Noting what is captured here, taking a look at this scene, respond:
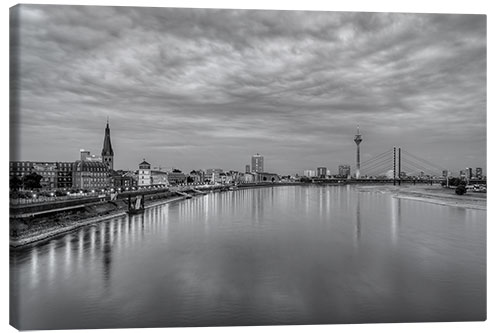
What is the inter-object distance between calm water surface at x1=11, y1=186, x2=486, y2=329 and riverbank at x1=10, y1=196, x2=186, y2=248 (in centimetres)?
68

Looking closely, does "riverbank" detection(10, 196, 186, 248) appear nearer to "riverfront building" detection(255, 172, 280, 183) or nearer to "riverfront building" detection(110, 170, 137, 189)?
"riverfront building" detection(110, 170, 137, 189)

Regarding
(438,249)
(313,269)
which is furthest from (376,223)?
(313,269)

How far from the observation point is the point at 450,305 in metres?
7.11

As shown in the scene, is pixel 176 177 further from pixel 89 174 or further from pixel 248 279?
pixel 248 279

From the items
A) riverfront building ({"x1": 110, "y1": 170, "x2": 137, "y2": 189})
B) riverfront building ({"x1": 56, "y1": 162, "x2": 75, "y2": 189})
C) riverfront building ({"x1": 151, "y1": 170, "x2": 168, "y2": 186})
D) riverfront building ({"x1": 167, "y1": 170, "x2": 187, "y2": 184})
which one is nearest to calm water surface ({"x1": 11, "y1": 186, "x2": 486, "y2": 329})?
riverfront building ({"x1": 56, "y1": 162, "x2": 75, "y2": 189})

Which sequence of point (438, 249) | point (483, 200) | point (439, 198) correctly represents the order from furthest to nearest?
point (439, 198) → point (483, 200) → point (438, 249)

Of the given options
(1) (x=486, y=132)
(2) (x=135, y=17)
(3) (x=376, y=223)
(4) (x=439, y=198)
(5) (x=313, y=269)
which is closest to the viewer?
(1) (x=486, y=132)

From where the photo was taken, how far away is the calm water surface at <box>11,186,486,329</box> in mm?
6695

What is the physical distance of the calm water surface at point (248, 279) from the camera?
6.70 metres

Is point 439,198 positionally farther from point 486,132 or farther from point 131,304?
point 131,304

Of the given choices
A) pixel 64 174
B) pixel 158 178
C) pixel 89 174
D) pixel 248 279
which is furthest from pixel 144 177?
pixel 248 279

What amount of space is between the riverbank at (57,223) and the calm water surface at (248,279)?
678 millimetres

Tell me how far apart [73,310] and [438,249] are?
1235cm

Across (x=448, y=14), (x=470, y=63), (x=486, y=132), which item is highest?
(x=448, y=14)
